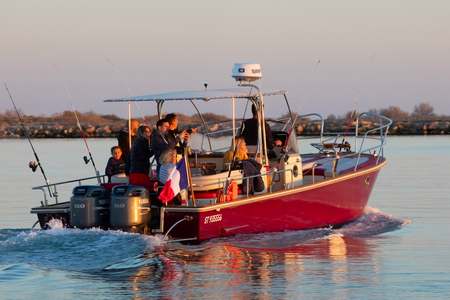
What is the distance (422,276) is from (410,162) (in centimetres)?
2369

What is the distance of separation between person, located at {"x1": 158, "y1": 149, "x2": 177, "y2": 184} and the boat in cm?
24

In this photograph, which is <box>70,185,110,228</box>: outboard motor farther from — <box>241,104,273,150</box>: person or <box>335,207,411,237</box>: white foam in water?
<box>335,207,411,237</box>: white foam in water

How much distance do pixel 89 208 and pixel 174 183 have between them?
117 cm

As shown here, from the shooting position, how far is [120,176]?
1781 centimetres

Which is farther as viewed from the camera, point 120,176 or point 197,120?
point 197,120

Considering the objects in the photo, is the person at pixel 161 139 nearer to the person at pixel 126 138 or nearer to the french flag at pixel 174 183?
the french flag at pixel 174 183

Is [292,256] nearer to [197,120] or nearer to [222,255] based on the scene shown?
[222,255]

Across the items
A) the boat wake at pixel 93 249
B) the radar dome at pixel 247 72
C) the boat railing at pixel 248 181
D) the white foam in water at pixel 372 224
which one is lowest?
the white foam in water at pixel 372 224

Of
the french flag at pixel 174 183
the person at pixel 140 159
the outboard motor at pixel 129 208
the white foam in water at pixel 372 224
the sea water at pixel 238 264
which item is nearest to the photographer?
the sea water at pixel 238 264

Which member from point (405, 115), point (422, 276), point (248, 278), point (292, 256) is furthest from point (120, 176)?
point (405, 115)

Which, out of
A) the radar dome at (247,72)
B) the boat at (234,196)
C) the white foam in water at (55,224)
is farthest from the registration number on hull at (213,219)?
the radar dome at (247,72)

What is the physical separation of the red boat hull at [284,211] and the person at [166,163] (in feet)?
1.44

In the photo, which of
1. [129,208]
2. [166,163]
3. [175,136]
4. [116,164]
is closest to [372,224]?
[116,164]

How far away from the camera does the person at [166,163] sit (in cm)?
1614
